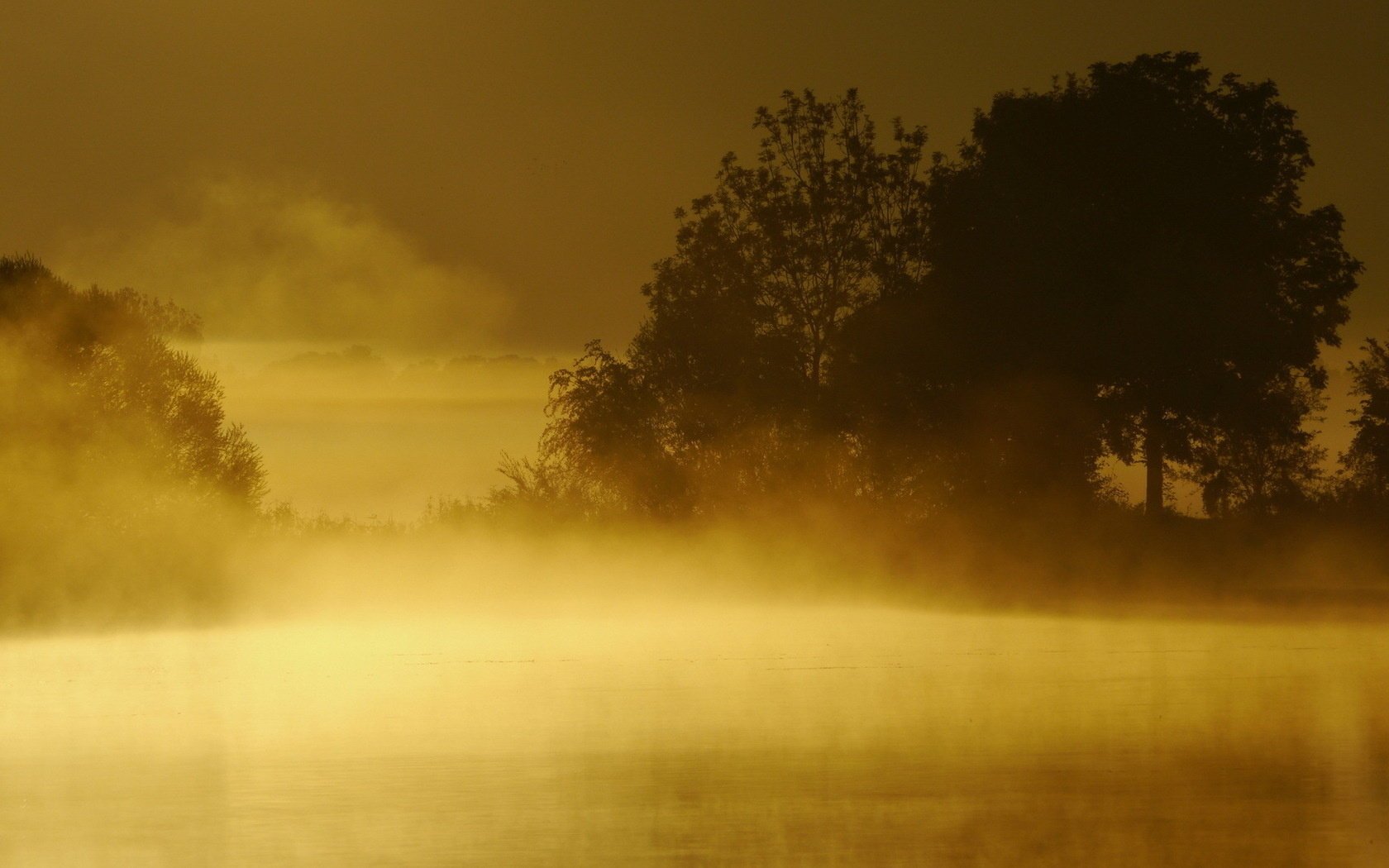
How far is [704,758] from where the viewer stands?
14.7 metres

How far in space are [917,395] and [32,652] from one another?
2505 cm

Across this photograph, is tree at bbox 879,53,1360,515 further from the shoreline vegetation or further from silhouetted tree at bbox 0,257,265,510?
silhouetted tree at bbox 0,257,265,510

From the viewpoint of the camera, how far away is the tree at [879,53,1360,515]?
43094 millimetres

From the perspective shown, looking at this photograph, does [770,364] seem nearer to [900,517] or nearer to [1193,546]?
[900,517]

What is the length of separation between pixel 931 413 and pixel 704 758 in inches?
1289

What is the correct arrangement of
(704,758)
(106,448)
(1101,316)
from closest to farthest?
(704,758) < (1101,316) < (106,448)

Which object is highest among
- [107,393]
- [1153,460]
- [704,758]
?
[107,393]

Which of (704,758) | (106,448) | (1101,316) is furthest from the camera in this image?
(106,448)

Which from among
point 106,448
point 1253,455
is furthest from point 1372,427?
point 106,448

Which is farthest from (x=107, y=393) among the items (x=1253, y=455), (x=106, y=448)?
(x=1253, y=455)

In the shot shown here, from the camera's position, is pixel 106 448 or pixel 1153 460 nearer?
pixel 1153 460

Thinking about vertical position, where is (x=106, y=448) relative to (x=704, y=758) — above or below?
above

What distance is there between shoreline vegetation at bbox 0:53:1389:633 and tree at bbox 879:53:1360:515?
86 millimetres

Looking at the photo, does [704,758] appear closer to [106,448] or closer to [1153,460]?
[1153,460]
